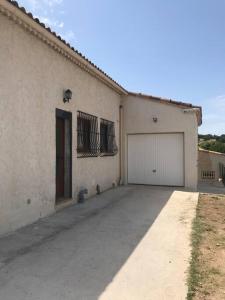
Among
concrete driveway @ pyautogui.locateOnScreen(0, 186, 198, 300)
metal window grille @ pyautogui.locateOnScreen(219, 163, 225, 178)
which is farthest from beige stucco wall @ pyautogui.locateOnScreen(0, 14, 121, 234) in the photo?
metal window grille @ pyautogui.locateOnScreen(219, 163, 225, 178)

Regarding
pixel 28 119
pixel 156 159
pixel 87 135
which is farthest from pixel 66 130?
pixel 156 159

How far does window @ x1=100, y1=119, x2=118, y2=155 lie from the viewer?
13.1m

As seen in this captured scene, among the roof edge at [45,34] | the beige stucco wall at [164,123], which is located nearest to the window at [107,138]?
the beige stucco wall at [164,123]

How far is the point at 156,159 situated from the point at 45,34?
881 cm

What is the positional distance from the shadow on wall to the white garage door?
5.27 meters

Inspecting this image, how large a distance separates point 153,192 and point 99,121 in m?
3.59

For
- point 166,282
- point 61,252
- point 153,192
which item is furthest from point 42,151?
point 153,192

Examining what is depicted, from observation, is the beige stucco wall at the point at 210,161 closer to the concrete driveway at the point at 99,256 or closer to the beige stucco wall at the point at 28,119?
the concrete driveway at the point at 99,256

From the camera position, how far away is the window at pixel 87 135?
34.5 ft

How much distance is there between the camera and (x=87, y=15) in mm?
10336

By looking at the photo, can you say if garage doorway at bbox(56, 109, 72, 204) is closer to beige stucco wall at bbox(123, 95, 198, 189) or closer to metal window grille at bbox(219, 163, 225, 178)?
beige stucco wall at bbox(123, 95, 198, 189)

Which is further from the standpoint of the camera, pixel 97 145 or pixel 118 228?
pixel 97 145

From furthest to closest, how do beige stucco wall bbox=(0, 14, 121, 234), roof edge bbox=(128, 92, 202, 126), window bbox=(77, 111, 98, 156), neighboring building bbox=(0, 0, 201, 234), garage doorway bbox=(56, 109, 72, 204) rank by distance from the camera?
roof edge bbox=(128, 92, 202, 126)
window bbox=(77, 111, 98, 156)
garage doorway bbox=(56, 109, 72, 204)
neighboring building bbox=(0, 0, 201, 234)
beige stucco wall bbox=(0, 14, 121, 234)

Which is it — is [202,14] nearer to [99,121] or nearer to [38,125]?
[99,121]
